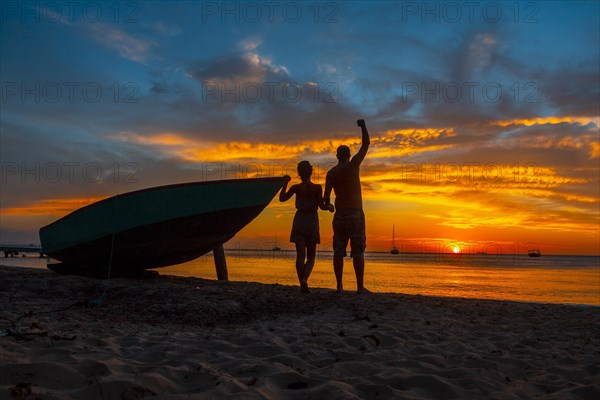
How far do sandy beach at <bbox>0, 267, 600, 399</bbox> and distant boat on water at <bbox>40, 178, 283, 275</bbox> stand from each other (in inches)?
81.0

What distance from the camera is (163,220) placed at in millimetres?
8109

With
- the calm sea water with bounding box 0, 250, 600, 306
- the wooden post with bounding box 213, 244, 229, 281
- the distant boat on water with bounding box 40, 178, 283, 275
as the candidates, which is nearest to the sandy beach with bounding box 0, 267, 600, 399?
the distant boat on water with bounding box 40, 178, 283, 275

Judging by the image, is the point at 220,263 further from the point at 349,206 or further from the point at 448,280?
the point at 448,280

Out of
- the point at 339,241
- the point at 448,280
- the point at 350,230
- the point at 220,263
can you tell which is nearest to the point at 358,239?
the point at 350,230

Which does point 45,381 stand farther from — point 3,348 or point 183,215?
point 183,215

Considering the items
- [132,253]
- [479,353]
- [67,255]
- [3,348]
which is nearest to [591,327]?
[479,353]

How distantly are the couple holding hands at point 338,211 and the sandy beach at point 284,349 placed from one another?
78cm

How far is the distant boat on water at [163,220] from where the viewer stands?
8062 millimetres

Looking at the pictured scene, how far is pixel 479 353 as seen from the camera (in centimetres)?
364

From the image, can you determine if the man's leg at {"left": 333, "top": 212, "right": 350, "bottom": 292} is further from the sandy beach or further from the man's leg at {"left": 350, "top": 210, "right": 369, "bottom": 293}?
the sandy beach

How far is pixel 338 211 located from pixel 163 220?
10.4 feet

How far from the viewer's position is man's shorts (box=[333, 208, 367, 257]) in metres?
6.66

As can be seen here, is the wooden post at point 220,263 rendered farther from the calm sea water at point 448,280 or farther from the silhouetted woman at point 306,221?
the calm sea water at point 448,280

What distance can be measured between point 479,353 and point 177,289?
4213mm
